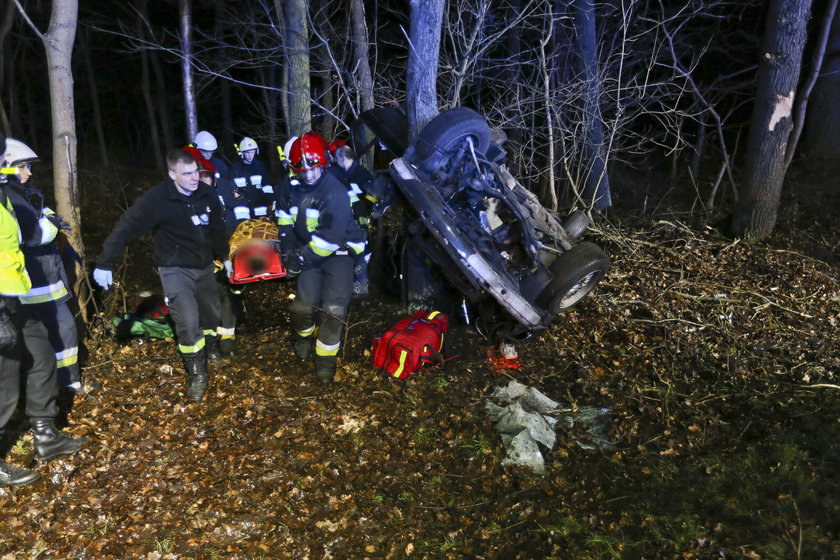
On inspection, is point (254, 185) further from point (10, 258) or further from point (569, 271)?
point (569, 271)

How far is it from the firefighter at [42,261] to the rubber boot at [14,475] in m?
0.81

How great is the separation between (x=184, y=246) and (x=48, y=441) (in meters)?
1.67

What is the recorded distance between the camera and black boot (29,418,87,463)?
4098 mm

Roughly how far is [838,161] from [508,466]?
9.23 metres

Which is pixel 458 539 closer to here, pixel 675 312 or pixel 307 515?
pixel 307 515

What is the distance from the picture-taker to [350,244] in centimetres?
498

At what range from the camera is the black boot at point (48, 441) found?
13.4ft

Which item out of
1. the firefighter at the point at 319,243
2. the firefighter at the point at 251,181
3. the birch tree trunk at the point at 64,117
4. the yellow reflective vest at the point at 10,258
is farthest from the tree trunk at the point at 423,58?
the yellow reflective vest at the point at 10,258

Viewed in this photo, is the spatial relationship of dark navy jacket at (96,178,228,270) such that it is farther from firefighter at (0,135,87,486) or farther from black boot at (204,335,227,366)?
black boot at (204,335,227,366)

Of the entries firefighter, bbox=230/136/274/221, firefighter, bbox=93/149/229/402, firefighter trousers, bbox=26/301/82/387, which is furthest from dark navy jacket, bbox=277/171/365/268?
firefighter trousers, bbox=26/301/82/387

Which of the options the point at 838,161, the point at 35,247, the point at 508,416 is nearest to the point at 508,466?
the point at 508,416

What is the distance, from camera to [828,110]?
33.4ft

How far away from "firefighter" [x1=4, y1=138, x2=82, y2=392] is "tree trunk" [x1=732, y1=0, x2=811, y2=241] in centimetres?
801

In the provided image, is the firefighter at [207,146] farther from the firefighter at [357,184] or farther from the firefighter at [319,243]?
the firefighter at [319,243]
